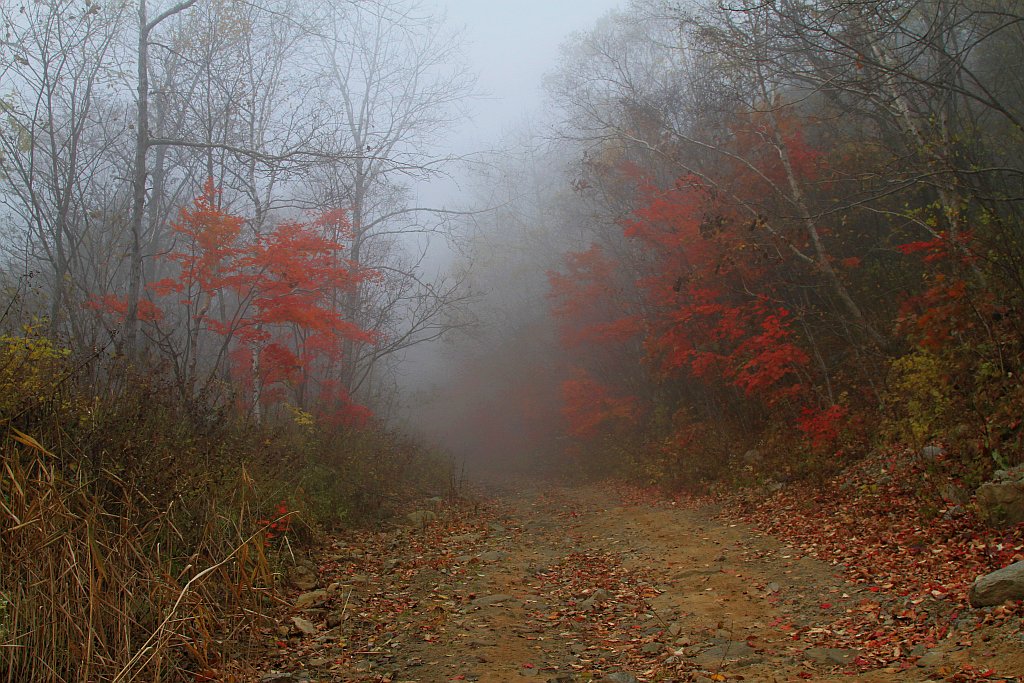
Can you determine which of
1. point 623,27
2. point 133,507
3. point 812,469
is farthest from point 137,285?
point 623,27

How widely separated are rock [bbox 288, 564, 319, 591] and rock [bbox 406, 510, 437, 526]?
317 centimetres

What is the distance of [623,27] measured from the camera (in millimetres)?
23172

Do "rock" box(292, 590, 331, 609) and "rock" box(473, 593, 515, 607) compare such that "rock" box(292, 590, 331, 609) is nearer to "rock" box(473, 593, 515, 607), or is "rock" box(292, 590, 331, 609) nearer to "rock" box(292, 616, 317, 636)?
"rock" box(292, 616, 317, 636)

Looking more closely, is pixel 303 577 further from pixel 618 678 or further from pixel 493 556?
pixel 618 678

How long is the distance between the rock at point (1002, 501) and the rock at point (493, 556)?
490cm

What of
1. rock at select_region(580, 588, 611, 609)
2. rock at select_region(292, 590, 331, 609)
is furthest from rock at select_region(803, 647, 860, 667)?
rock at select_region(292, 590, 331, 609)

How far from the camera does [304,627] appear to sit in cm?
516

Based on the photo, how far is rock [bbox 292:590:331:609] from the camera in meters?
5.72

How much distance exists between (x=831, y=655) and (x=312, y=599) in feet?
13.7

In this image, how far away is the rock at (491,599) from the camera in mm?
6086

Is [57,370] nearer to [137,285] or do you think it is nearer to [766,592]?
[137,285]

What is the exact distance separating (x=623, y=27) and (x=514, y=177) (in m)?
12.4

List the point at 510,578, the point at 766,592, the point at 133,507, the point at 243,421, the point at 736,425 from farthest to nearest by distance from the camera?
the point at 736,425 → the point at 243,421 → the point at 510,578 → the point at 766,592 → the point at 133,507

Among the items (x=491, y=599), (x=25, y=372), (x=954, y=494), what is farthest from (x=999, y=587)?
(x=25, y=372)
